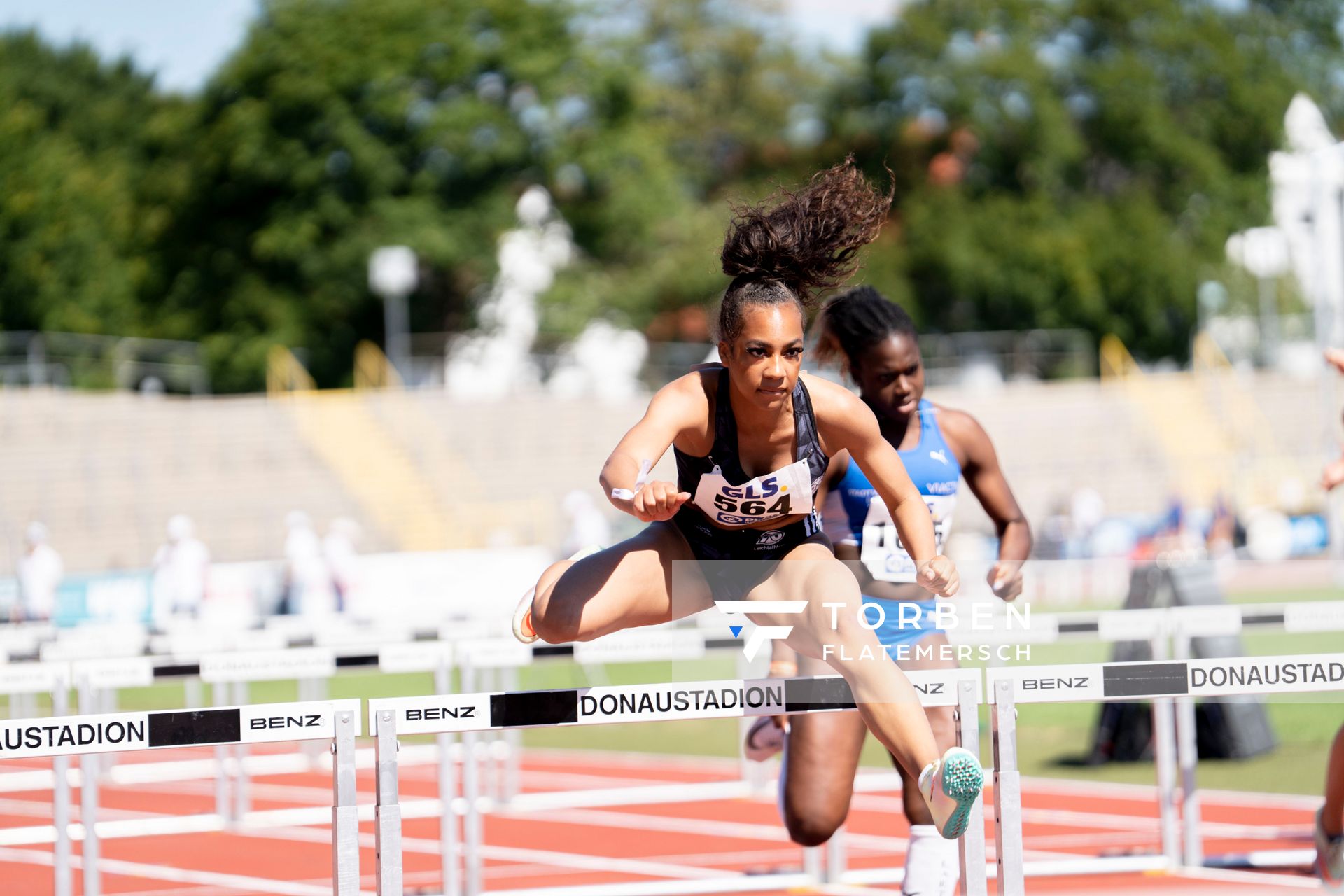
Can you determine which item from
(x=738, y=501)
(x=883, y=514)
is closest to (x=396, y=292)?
(x=883, y=514)

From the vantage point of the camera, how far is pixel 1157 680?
16.6 feet

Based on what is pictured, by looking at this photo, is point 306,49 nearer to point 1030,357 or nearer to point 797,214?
point 1030,357

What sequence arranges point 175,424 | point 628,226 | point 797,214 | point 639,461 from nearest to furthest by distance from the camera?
point 639,461
point 797,214
point 175,424
point 628,226

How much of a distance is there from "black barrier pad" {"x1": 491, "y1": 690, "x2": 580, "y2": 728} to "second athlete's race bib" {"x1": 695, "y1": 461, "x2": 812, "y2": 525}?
2.45 feet

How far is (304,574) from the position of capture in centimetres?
1936

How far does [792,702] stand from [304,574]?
15174 millimetres

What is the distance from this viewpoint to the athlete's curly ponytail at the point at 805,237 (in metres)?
5.21

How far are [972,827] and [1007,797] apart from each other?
5.8 inches

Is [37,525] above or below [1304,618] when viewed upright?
above

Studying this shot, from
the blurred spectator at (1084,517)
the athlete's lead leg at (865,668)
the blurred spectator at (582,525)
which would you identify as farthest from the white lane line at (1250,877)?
the blurred spectator at (1084,517)

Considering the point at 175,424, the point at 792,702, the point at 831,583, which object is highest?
the point at 175,424

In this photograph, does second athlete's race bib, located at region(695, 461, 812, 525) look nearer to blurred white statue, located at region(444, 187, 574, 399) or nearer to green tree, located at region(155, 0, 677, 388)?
green tree, located at region(155, 0, 677, 388)

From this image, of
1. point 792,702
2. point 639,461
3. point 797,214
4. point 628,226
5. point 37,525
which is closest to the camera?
point 639,461

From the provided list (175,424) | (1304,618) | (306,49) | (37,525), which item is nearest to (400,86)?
(306,49)
